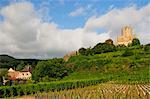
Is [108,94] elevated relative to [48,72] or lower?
lower

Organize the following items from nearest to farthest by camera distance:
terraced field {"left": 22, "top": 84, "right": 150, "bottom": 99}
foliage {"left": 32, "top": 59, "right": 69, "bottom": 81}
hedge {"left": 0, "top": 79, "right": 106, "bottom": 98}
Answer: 1. terraced field {"left": 22, "top": 84, "right": 150, "bottom": 99}
2. hedge {"left": 0, "top": 79, "right": 106, "bottom": 98}
3. foliage {"left": 32, "top": 59, "right": 69, "bottom": 81}

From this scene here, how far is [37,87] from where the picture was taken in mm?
67000

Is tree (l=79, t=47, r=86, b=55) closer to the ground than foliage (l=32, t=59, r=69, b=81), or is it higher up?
higher up

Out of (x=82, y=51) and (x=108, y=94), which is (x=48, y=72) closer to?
(x=82, y=51)

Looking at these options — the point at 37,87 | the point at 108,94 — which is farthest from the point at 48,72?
the point at 108,94

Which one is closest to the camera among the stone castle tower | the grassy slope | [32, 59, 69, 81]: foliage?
the grassy slope

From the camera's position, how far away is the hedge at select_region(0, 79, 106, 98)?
58.4 m

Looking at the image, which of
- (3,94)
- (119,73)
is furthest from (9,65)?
(3,94)

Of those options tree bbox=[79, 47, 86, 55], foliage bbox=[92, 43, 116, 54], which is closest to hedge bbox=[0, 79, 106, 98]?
foliage bbox=[92, 43, 116, 54]

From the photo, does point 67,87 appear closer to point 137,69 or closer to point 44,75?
point 44,75

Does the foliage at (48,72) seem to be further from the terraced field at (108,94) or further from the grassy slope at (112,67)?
the terraced field at (108,94)

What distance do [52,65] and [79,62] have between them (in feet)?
52.4

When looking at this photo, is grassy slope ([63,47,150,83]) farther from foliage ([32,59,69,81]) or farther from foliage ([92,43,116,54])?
foliage ([92,43,116,54])

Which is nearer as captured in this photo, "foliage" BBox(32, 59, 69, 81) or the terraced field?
the terraced field
